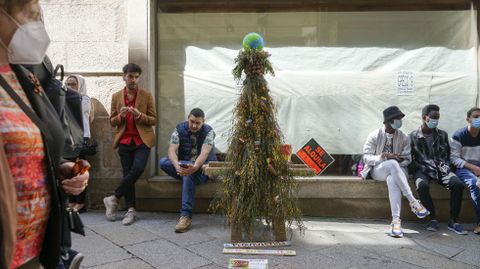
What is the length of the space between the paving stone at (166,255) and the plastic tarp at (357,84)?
6.84ft

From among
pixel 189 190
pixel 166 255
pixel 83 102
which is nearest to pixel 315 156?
pixel 189 190

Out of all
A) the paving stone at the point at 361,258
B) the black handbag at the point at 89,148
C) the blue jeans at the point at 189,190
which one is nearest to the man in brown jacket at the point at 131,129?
the black handbag at the point at 89,148

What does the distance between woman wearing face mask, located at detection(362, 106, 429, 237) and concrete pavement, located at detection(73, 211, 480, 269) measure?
0.48 meters

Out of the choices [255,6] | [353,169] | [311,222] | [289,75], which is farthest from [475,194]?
[255,6]

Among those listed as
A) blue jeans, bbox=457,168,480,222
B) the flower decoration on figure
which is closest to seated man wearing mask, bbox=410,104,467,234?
blue jeans, bbox=457,168,480,222

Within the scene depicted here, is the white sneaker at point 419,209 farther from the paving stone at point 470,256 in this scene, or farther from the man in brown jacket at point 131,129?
the man in brown jacket at point 131,129

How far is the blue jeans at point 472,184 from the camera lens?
4.90 m

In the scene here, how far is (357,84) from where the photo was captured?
586 cm

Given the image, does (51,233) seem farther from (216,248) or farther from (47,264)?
(216,248)

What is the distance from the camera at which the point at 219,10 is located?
19.7 ft

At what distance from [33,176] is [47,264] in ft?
1.31

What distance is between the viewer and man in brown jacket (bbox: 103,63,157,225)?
5035 mm

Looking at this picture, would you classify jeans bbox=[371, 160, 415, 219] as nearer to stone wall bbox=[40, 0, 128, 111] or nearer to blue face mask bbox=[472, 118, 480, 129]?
blue face mask bbox=[472, 118, 480, 129]

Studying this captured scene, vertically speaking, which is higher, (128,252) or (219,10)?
(219,10)
